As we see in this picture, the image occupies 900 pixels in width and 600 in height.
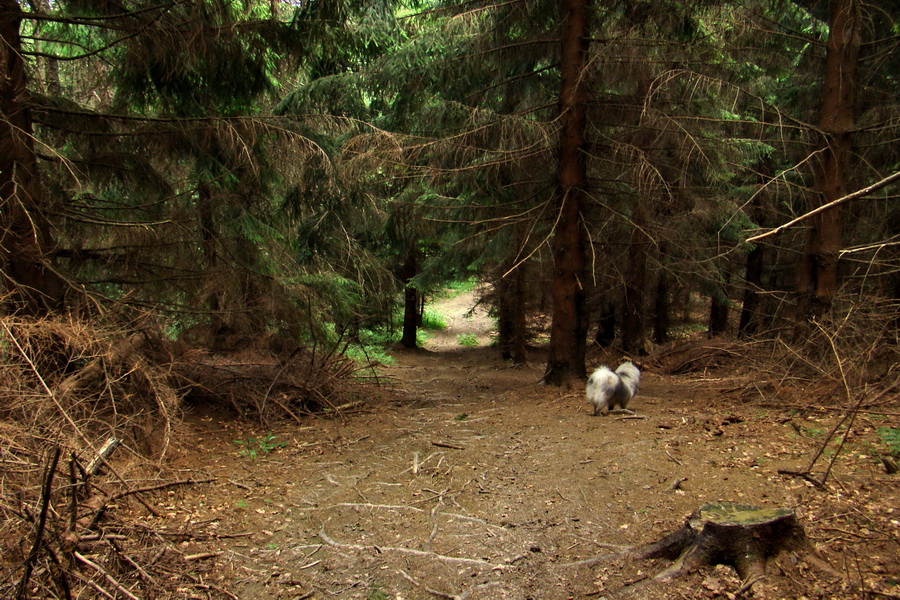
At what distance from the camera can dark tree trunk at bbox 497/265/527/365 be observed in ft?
51.6

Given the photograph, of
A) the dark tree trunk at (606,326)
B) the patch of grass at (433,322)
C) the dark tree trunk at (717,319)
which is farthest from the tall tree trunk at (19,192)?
the patch of grass at (433,322)

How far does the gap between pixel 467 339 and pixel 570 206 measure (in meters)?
15.9

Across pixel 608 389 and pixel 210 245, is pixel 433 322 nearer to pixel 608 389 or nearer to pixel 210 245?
pixel 608 389

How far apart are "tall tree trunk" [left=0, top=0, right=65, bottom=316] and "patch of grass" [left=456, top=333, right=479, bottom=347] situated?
61.1ft

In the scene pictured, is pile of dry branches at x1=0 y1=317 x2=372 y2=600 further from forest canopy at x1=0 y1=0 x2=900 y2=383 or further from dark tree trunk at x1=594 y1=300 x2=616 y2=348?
dark tree trunk at x1=594 y1=300 x2=616 y2=348

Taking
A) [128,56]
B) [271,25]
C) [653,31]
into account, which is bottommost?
[128,56]

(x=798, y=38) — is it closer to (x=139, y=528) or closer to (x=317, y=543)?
(x=317, y=543)

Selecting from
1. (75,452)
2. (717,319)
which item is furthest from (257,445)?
(717,319)

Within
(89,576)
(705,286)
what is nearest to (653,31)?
(705,286)

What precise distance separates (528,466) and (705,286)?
10191 millimetres

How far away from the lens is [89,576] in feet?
10.9

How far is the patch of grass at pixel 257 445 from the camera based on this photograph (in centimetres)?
661

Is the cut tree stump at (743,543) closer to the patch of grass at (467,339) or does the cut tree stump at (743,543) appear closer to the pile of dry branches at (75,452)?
the pile of dry branches at (75,452)

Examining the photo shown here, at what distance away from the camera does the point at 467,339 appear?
25.0m
